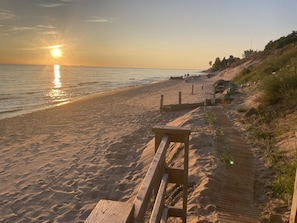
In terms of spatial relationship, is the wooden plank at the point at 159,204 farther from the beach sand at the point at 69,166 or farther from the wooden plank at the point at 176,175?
the beach sand at the point at 69,166

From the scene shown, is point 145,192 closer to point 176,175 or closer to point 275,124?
point 176,175

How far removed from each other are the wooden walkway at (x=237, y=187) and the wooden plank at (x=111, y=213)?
116 inches

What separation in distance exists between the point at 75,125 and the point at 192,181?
10503 mm

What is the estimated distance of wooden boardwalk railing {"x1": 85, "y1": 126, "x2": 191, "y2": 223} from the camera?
1.37 m

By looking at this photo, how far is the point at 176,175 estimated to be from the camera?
3371 millimetres

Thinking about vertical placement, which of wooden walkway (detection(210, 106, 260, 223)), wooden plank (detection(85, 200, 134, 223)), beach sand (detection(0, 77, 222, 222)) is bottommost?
beach sand (detection(0, 77, 222, 222))

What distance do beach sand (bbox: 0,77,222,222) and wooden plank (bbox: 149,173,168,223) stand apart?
8.48 feet

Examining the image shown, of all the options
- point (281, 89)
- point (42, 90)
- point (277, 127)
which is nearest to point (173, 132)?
point (277, 127)

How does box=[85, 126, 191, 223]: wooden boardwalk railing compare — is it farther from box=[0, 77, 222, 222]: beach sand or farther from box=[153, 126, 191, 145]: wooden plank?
box=[0, 77, 222, 222]: beach sand

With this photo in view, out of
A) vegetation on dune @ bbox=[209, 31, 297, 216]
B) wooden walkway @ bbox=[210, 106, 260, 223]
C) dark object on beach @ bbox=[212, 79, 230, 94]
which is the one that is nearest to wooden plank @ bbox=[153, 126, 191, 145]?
wooden walkway @ bbox=[210, 106, 260, 223]

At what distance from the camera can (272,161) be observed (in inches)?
231

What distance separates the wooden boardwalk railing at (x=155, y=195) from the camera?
1370 millimetres

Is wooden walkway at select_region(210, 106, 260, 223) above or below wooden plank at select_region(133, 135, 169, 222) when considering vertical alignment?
below

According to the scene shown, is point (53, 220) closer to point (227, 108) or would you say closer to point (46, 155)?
point (46, 155)
